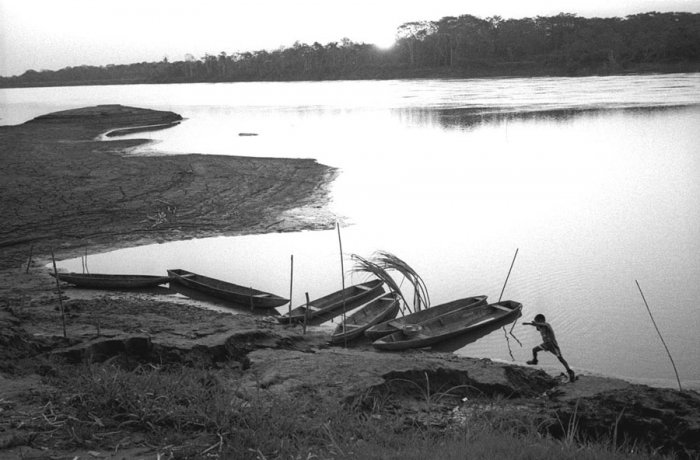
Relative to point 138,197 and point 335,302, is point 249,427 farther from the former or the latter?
→ point 138,197

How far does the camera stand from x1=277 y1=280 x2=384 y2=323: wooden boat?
1022cm

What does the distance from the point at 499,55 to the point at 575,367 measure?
385 ft

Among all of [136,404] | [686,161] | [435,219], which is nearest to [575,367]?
[136,404]

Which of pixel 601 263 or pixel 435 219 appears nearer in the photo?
pixel 601 263

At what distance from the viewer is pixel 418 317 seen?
1010cm

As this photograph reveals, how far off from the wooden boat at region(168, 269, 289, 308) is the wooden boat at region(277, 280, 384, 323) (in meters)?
0.57

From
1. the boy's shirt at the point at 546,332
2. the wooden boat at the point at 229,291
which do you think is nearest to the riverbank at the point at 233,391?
the wooden boat at the point at 229,291

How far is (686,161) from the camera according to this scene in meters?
25.6

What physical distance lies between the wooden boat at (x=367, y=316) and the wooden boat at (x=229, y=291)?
4.51 ft

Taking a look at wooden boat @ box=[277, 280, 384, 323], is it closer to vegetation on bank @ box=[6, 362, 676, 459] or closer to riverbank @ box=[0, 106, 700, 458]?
riverbank @ box=[0, 106, 700, 458]

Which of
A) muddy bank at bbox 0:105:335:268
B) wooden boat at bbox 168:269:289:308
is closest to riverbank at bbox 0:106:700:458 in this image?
wooden boat at bbox 168:269:289:308

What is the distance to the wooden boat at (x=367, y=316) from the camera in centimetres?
927

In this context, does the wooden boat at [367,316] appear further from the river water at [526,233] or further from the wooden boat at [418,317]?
the river water at [526,233]

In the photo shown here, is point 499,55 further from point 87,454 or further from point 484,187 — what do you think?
point 87,454
